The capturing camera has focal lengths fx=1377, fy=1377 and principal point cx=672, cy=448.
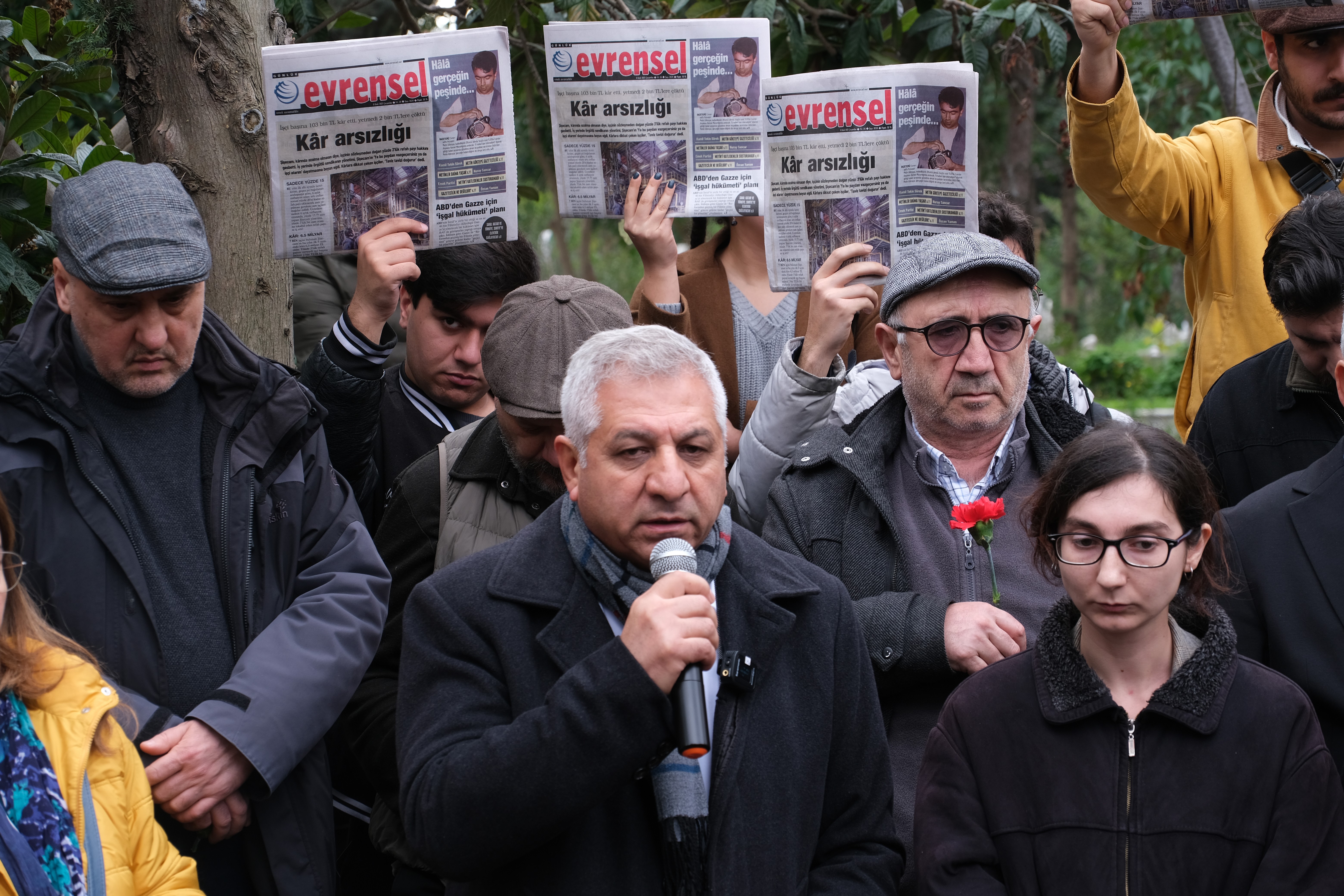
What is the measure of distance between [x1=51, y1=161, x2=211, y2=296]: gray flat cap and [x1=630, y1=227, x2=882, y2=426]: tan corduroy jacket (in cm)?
153

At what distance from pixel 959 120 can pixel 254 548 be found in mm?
2146

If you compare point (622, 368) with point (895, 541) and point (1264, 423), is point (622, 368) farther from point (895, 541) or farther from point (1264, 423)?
point (1264, 423)

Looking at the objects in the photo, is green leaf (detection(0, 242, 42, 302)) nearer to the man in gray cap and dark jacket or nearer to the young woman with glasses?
the man in gray cap and dark jacket

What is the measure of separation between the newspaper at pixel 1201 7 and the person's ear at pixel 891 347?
107cm

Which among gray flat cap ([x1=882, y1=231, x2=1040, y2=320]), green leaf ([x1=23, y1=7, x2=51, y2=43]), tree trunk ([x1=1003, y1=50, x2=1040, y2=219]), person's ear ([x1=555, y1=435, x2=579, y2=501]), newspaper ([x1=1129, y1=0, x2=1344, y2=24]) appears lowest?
person's ear ([x1=555, y1=435, x2=579, y2=501])

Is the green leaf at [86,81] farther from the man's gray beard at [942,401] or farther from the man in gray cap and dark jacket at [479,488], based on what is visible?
the man's gray beard at [942,401]

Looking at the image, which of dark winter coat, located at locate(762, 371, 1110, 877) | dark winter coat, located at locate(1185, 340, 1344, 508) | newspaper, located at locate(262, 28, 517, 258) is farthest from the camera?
newspaper, located at locate(262, 28, 517, 258)

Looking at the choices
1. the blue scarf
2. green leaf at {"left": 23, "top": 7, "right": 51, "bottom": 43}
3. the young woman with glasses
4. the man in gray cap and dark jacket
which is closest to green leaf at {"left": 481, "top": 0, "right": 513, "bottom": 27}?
green leaf at {"left": 23, "top": 7, "right": 51, "bottom": 43}

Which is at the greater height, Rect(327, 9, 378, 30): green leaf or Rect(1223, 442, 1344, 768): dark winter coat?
Rect(327, 9, 378, 30): green leaf

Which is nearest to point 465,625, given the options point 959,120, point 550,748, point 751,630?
point 550,748

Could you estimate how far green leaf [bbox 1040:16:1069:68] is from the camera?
521 centimetres

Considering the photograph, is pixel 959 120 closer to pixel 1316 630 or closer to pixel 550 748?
pixel 1316 630

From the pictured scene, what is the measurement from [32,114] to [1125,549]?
306cm

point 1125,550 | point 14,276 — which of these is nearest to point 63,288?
point 14,276
